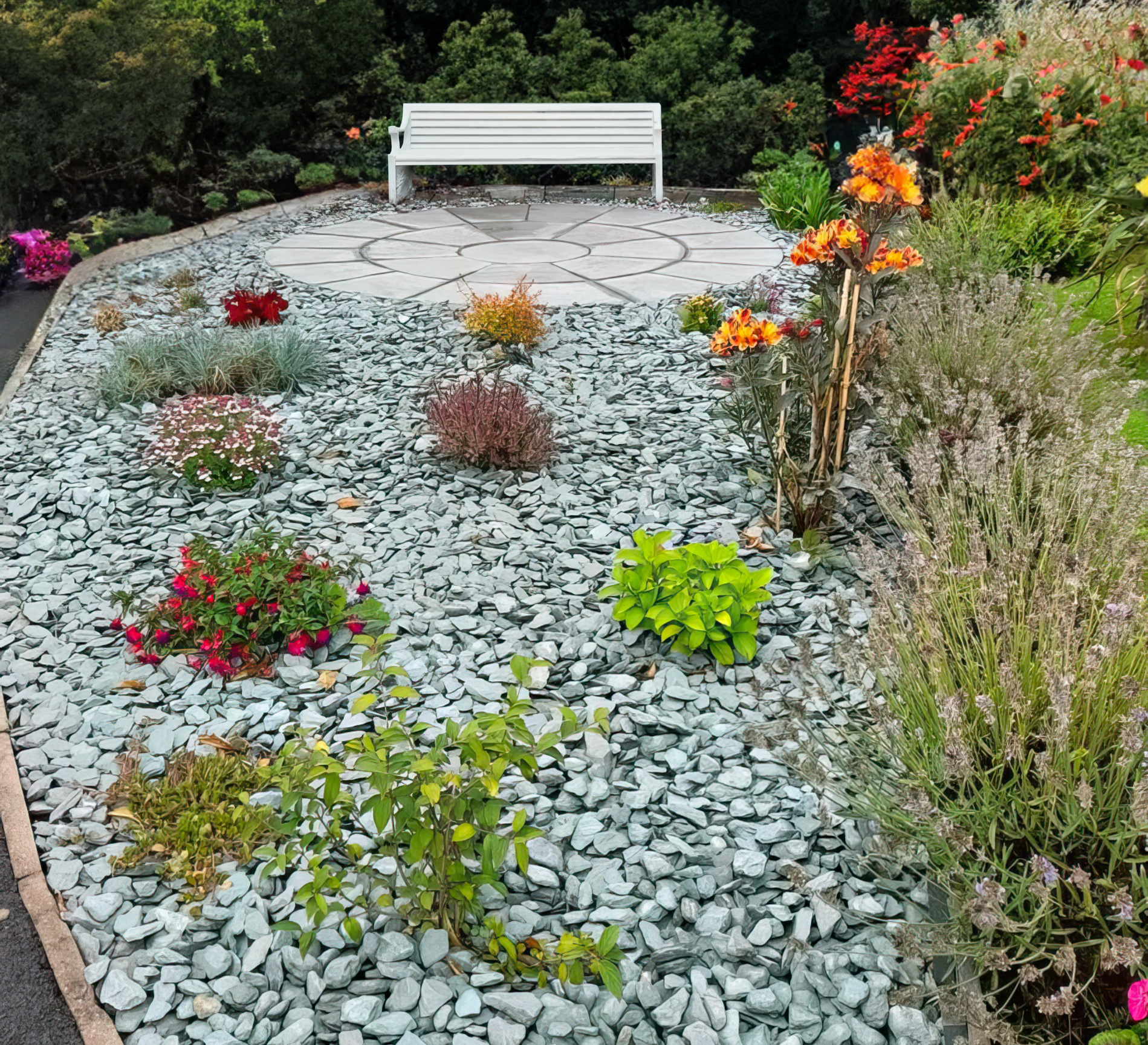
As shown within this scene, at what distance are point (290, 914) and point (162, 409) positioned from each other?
3.00m

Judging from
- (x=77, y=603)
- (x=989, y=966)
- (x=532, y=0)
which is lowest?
(x=77, y=603)

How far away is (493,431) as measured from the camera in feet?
12.3

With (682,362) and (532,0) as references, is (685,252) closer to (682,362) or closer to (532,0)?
(682,362)

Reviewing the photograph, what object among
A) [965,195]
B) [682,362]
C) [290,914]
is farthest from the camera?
[965,195]

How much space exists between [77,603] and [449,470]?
4.41 ft

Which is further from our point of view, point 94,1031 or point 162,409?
point 162,409

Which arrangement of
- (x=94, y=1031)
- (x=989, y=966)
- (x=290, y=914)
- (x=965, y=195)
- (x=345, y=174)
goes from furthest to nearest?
(x=345, y=174) < (x=965, y=195) < (x=290, y=914) < (x=94, y=1031) < (x=989, y=966)

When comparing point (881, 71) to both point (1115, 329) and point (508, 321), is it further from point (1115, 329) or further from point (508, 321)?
point (508, 321)

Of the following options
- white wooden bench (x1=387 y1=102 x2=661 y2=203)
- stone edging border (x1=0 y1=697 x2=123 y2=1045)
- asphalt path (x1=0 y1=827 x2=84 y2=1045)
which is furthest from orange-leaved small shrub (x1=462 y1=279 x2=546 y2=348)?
white wooden bench (x1=387 y1=102 x2=661 y2=203)

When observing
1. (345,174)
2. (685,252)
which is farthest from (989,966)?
(345,174)

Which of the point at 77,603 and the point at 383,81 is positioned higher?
the point at 383,81

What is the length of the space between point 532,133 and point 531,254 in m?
2.40

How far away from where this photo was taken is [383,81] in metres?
9.83

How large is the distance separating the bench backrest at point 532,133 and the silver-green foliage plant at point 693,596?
20.7 feet
